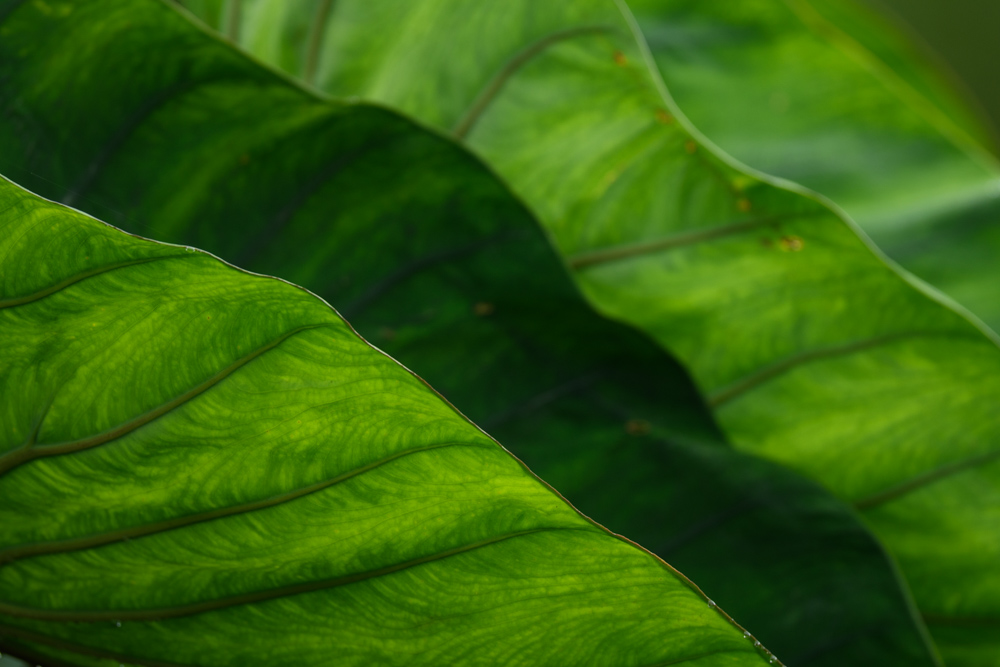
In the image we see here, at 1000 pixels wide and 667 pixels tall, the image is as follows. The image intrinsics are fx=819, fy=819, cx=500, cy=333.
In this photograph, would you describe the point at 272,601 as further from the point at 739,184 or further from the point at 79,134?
the point at 739,184

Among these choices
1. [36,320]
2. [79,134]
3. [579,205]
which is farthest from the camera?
[579,205]

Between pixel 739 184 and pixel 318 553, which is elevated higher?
pixel 739 184

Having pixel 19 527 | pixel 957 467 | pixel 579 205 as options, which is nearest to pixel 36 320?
pixel 19 527

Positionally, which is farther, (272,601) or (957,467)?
(957,467)

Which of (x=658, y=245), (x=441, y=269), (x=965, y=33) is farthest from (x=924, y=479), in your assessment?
(x=965, y=33)

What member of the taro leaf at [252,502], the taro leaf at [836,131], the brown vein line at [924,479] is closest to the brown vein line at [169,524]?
the taro leaf at [252,502]

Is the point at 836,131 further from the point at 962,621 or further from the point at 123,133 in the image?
the point at 123,133
